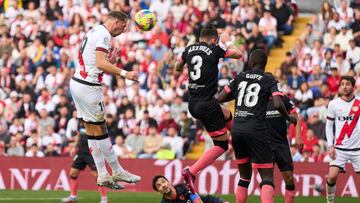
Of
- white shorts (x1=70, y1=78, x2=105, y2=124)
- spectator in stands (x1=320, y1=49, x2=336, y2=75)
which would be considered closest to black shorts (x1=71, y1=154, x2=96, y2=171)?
white shorts (x1=70, y1=78, x2=105, y2=124)

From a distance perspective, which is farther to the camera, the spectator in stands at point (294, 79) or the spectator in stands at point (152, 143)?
the spectator in stands at point (294, 79)

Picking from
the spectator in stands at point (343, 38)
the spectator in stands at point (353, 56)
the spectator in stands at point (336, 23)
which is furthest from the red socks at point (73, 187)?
the spectator in stands at point (336, 23)

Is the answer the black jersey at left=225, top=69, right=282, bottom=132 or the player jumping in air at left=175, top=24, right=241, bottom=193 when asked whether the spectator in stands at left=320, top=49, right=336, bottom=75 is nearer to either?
the player jumping in air at left=175, top=24, right=241, bottom=193

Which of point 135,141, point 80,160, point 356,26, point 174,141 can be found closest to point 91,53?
point 80,160

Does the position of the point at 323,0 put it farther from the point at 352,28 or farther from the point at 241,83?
the point at 241,83

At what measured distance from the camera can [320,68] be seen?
99.2 ft

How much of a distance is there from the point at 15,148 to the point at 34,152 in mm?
849

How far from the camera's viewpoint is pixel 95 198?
A: 79.0ft

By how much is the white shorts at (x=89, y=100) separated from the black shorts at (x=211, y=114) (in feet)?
5.15

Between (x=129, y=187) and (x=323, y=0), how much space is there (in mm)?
9036

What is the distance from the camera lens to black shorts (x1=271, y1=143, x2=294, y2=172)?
Result: 66.9 ft

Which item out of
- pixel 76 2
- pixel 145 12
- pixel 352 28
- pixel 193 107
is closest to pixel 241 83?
pixel 193 107

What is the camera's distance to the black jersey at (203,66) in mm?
19531

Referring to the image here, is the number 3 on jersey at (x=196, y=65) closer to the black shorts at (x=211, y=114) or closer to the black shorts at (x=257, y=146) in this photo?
the black shorts at (x=211, y=114)
